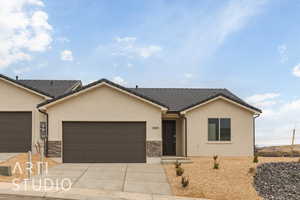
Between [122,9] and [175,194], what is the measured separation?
900 cm

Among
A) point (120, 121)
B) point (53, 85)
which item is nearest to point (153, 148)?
point (120, 121)

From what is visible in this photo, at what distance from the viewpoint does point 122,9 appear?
1628 centimetres

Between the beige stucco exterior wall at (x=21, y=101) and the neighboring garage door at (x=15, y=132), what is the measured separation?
301 mm

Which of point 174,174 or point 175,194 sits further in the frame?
point 174,174

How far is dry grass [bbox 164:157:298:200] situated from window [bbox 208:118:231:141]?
17.0 ft

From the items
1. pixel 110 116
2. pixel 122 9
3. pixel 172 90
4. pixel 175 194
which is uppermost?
pixel 122 9

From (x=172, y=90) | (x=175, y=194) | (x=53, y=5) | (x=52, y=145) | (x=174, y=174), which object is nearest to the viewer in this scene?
(x=175, y=194)

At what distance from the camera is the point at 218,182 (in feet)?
41.7

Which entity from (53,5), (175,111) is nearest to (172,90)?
(175,111)

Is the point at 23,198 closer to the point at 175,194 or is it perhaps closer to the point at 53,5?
the point at 175,194

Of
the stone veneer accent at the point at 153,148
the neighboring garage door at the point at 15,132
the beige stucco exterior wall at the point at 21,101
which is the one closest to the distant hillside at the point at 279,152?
the stone veneer accent at the point at 153,148

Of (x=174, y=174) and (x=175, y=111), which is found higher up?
(x=175, y=111)

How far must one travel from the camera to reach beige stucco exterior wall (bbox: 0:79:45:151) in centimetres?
2077

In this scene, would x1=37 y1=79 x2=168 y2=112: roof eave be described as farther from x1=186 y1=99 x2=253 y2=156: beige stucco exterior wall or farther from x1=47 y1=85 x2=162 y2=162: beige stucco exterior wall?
x1=186 y1=99 x2=253 y2=156: beige stucco exterior wall
